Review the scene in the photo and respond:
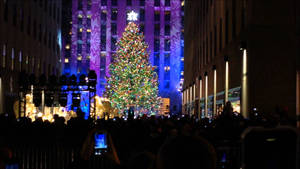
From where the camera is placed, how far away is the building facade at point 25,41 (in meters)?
37.6

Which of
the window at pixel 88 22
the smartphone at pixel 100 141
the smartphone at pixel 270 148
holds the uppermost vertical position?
the window at pixel 88 22

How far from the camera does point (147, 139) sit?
9.94 meters

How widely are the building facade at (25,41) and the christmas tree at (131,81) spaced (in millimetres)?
8782

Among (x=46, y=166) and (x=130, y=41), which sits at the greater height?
(x=130, y=41)

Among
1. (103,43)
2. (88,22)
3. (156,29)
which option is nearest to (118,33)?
(103,43)

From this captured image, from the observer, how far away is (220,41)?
3256cm

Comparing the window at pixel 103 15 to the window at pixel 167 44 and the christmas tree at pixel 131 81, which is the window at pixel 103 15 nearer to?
the window at pixel 167 44

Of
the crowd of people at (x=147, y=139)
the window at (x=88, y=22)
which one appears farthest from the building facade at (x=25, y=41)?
the window at (x=88, y=22)

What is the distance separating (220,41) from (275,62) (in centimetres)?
1213

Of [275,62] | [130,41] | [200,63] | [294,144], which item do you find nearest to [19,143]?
[294,144]

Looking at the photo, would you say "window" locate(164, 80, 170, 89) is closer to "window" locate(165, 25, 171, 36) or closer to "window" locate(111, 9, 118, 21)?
"window" locate(165, 25, 171, 36)

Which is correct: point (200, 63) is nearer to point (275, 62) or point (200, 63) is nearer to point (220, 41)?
point (220, 41)

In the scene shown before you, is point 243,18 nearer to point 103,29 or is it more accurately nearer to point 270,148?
point 270,148

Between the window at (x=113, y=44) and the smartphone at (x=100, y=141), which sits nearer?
the smartphone at (x=100, y=141)
